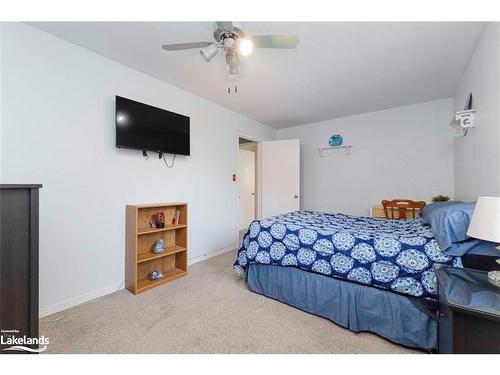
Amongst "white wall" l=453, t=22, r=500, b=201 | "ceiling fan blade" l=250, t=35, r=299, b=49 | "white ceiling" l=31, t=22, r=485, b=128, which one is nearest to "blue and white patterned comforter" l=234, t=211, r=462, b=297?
"white wall" l=453, t=22, r=500, b=201

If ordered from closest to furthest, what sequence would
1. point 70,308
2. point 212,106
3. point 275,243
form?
1. point 70,308
2. point 275,243
3. point 212,106

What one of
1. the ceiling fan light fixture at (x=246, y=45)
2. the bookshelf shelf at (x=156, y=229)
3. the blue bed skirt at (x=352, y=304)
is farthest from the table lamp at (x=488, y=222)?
the bookshelf shelf at (x=156, y=229)

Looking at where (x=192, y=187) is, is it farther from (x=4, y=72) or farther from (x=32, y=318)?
(x=32, y=318)

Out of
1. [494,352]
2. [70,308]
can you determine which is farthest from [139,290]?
[494,352]

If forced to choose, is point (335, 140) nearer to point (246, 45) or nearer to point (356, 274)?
point (356, 274)

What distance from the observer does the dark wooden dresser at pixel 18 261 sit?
92cm

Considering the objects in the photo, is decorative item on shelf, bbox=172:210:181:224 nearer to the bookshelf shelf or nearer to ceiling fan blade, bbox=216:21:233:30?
the bookshelf shelf

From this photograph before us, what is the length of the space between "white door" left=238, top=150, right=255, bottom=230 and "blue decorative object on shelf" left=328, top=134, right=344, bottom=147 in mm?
2139

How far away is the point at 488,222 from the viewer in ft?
3.36

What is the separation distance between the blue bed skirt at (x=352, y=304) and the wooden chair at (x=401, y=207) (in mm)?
1819

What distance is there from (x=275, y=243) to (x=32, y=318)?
1674mm

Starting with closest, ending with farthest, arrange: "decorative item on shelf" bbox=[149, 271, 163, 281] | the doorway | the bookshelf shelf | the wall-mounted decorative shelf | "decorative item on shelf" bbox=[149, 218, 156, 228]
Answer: the bookshelf shelf → "decorative item on shelf" bbox=[149, 271, 163, 281] → "decorative item on shelf" bbox=[149, 218, 156, 228] → the wall-mounted decorative shelf → the doorway

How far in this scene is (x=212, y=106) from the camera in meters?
3.34

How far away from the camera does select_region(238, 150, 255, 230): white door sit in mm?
5446
